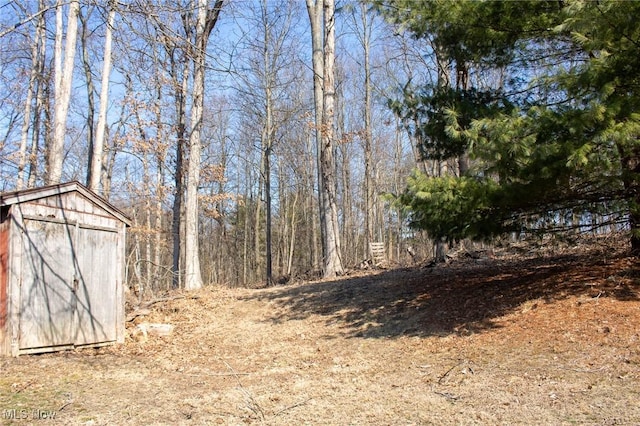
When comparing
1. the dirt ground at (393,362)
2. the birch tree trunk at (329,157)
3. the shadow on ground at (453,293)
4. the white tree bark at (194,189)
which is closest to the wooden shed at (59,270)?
the dirt ground at (393,362)

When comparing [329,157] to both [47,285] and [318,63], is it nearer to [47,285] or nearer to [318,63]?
[318,63]

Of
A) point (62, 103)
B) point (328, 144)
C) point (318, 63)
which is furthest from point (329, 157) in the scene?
point (62, 103)

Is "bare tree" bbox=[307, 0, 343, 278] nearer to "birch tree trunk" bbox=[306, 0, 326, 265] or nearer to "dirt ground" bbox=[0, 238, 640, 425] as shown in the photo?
"birch tree trunk" bbox=[306, 0, 326, 265]

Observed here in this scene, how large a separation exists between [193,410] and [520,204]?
203 inches

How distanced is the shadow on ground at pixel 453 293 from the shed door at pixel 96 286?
339cm

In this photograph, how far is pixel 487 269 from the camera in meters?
11.3

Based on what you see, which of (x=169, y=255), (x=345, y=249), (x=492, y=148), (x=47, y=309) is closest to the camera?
(x=492, y=148)

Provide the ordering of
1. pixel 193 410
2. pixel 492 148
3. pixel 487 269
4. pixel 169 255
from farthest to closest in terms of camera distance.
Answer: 1. pixel 169 255
2. pixel 487 269
3. pixel 492 148
4. pixel 193 410

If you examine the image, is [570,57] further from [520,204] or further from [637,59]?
[520,204]

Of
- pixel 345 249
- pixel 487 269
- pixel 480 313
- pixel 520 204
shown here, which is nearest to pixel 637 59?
pixel 520 204

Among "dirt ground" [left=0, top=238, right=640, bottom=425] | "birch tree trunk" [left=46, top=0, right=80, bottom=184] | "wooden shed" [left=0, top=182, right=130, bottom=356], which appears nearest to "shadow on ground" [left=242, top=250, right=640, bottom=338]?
"dirt ground" [left=0, top=238, right=640, bottom=425]
